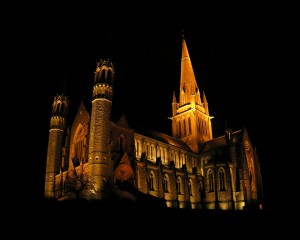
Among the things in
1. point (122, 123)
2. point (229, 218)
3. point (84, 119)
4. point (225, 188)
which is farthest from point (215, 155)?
point (229, 218)

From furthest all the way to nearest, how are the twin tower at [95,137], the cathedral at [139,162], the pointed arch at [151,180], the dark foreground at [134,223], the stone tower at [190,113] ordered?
the stone tower at [190,113]
the pointed arch at [151,180]
the cathedral at [139,162]
the twin tower at [95,137]
the dark foreground at [134,223]

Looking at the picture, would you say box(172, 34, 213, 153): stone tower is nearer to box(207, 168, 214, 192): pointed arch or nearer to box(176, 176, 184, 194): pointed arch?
box(207, 168, 214, 192): pointed arch

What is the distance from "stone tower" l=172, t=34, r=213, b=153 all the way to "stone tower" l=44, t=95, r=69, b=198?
26.9 m

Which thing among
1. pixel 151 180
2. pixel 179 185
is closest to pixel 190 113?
pixel 179 185

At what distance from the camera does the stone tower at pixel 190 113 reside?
72.0 meters

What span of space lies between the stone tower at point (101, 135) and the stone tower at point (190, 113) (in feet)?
88.7

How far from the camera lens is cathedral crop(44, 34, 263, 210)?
4419 cm

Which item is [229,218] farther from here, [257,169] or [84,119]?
[257,169]

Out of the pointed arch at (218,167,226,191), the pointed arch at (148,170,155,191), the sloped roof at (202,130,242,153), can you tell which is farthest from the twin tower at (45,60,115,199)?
the sloped roof at (202,130,242,153)

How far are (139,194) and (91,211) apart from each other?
13.6 metres

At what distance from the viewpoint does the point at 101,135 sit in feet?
148

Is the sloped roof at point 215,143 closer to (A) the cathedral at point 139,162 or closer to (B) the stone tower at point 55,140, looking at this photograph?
(A) the cathedral at point 139,162

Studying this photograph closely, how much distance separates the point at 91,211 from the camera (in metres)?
28.6

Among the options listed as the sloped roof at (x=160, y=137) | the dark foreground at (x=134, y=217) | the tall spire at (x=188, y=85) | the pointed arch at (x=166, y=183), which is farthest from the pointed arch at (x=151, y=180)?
the tall spire at (x=188, y=85)
